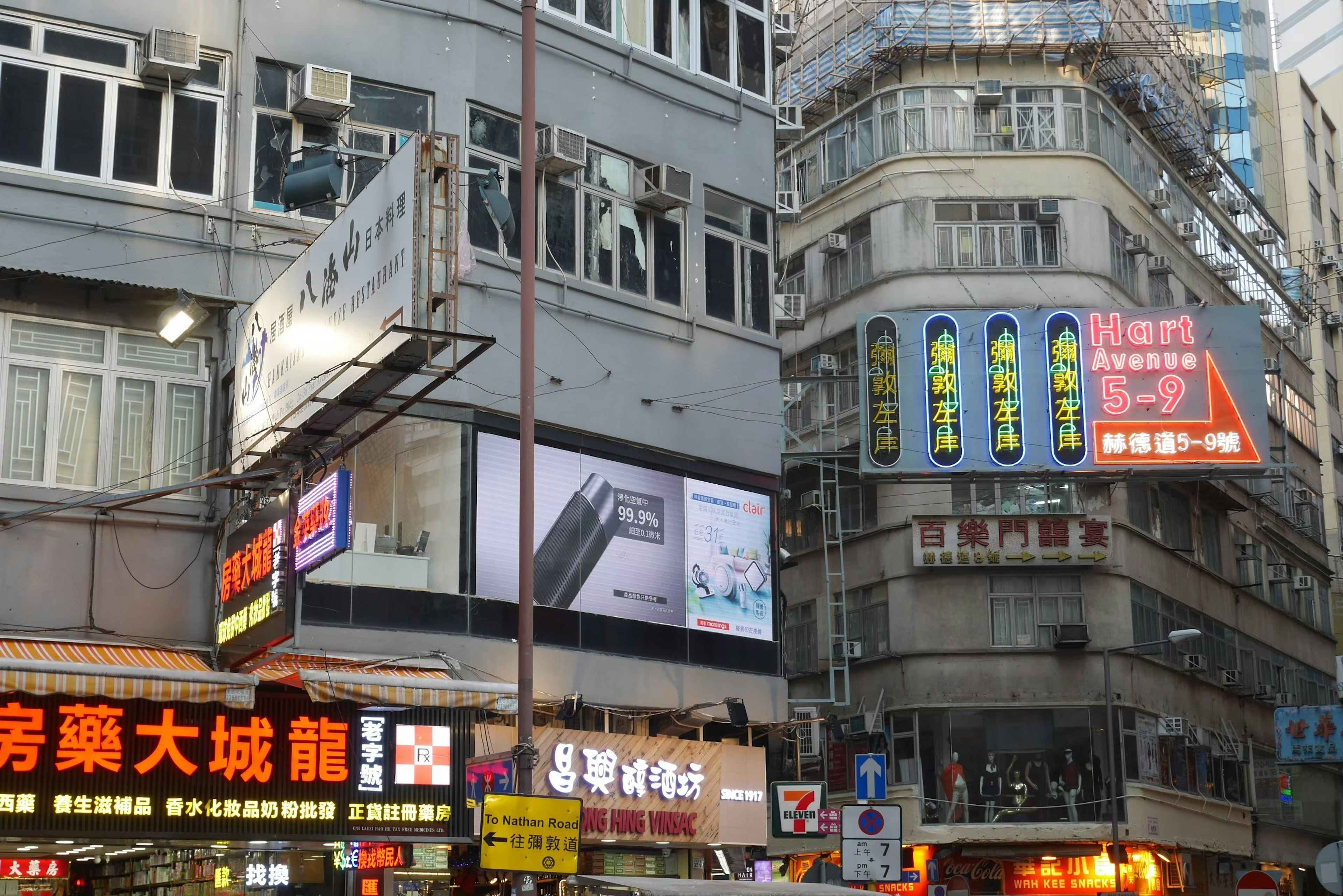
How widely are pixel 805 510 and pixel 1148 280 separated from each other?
1006 cm

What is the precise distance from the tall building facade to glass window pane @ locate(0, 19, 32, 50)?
0.03 m

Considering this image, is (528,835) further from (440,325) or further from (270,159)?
(270,159)

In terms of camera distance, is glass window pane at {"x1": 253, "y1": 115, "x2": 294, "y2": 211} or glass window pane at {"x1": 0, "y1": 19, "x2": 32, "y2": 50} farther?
glass window pane at {"x1": 253, "y1": 115, "x2": 294, "y2": 211}

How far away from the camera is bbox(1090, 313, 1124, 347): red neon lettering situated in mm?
33281

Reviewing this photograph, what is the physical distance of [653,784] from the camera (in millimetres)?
20219

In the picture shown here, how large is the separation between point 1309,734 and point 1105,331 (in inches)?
479

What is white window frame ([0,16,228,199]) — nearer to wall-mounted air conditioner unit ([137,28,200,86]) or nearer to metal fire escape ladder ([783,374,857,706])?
wall-mounted air conditioner unit ([137,28,200,86])

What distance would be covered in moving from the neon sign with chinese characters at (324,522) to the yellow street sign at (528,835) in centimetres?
269

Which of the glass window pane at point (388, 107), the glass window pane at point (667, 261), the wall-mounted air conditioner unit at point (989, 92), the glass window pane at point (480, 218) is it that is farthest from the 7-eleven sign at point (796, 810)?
the wall-mounted air conditioner unit at point (989, 92)

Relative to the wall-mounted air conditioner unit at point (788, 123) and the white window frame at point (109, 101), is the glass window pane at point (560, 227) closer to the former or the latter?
the white window frame at point (109, 101)

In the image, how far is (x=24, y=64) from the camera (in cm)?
1766

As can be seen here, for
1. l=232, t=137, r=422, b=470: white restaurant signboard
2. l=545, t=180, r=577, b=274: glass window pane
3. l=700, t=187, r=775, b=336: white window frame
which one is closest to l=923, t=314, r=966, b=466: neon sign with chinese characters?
l=700, t=187, r=775, b=336: white window frame

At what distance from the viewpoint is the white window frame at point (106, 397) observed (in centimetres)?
1712

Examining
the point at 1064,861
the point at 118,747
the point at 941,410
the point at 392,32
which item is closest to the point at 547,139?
the point at 392,32
